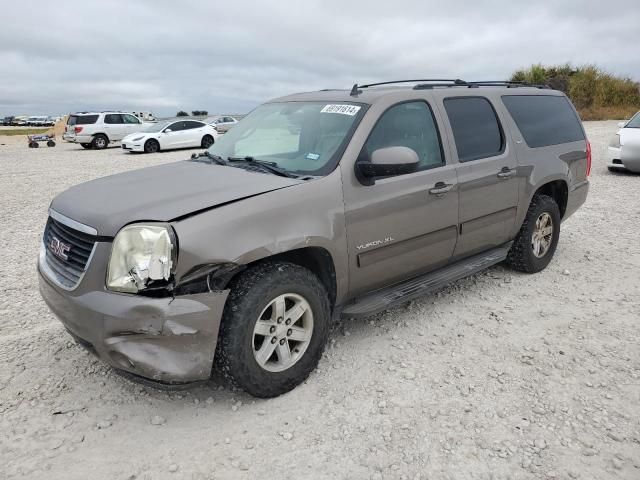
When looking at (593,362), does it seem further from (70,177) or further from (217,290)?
(70,177)

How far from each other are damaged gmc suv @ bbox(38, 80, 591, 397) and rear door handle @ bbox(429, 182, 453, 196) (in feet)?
0.04

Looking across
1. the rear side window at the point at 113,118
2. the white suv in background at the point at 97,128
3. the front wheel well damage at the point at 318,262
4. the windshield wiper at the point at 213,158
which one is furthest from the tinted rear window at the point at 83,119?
the front wheel well damage at the point at 318,262

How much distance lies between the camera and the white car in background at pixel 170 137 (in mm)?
19469

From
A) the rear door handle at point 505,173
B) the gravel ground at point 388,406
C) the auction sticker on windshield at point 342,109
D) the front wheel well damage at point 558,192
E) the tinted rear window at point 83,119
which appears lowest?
the gravel ground at point 388,406

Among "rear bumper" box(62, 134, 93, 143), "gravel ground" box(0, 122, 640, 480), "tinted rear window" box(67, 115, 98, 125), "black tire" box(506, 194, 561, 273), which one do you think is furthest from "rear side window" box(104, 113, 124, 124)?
"black tire" box(506, 194, 561, 273)

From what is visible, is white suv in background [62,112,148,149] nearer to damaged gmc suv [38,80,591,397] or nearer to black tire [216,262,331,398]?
damaged gmc suv [38,80,591,397]

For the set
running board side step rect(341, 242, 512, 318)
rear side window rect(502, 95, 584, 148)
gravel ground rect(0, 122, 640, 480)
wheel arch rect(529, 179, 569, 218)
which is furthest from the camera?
wheel arch rect(529, 179, 569, 218)

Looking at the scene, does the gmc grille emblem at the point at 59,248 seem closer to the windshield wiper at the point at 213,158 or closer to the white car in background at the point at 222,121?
the windshield wiper at the point at 213,158

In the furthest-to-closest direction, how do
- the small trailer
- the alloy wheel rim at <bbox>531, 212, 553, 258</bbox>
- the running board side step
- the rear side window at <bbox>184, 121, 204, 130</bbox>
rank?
the small trailer, the rear side window at <bbox>184, 121, 204, 130</bbox>, the alloy wheel rim at <bbox>531, 212, 553, 258</bbox>, the running board side step

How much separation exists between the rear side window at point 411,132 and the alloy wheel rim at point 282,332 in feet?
3.80

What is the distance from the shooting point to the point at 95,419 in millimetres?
2795

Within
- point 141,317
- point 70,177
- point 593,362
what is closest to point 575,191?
point 593,362

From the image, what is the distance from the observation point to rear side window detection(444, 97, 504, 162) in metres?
3.96

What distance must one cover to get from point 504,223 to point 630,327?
1.27 meters
